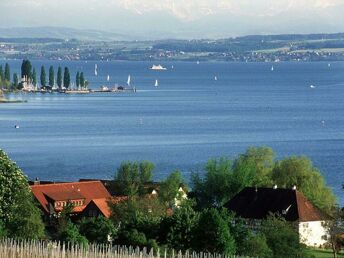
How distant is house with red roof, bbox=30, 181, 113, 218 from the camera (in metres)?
37.7

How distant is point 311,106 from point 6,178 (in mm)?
98517

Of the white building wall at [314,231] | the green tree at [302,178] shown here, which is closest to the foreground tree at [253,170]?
the green tree at [302,178]

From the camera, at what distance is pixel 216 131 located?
91000 millimetres

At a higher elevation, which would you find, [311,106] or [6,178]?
[6,178]

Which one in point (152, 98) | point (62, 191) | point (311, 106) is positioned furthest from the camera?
point (152, 98)

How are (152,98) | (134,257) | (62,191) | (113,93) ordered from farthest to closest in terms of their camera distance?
(113,93) → (152,98) → (62,191) → (134,257)

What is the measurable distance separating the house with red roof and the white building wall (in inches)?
256

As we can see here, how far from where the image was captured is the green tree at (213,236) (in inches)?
1003

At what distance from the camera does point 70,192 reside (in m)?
41.2

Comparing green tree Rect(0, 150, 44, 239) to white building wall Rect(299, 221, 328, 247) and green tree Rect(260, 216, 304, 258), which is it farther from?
white building wall Rect(299, 221, 328, 247)

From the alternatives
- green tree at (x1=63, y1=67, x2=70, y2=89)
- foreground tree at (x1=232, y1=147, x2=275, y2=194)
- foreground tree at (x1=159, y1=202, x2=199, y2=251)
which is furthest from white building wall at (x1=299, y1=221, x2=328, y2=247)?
green tree at (x1=63, y1=67, x2=70, y2=89)

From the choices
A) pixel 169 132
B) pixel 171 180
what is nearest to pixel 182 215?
pixel 171 180

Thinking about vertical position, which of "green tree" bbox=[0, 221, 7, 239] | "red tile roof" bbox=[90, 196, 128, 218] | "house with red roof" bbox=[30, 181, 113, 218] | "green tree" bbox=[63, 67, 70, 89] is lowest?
"green tree" bbox=[63, 67, 70, 89]

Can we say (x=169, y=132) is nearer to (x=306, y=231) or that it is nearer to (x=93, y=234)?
(x=306, y=231)
